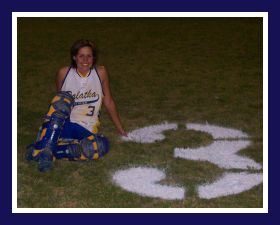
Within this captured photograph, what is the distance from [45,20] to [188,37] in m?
7.24

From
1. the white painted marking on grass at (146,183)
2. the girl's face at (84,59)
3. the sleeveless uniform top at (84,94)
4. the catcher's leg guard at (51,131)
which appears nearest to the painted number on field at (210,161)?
the white painted marking on grass at (146,183)

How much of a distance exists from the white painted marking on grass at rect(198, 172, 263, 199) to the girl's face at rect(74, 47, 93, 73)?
5.82 ft

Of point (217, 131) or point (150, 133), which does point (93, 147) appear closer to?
point (150, 133)

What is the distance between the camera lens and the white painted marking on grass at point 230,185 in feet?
15.0

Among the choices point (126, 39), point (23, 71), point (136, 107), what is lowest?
point (136, 107)

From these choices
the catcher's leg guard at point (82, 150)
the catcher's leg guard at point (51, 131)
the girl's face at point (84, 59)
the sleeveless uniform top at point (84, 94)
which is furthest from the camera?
the sleeveless uniform top at point (84, 94)

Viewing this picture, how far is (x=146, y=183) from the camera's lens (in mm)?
4766

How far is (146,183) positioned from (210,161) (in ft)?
2.71

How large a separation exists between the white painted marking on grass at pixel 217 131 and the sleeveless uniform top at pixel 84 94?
132cm

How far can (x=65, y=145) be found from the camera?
519 centimetres

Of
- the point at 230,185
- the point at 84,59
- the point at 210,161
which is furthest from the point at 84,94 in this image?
the point at 230,185

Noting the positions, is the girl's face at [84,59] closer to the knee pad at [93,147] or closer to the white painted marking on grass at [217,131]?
the knee pad at [93,147]

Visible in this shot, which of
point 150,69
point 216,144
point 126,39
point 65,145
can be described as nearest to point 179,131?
point 216,144

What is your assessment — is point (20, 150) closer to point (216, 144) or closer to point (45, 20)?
point (216, 144)
